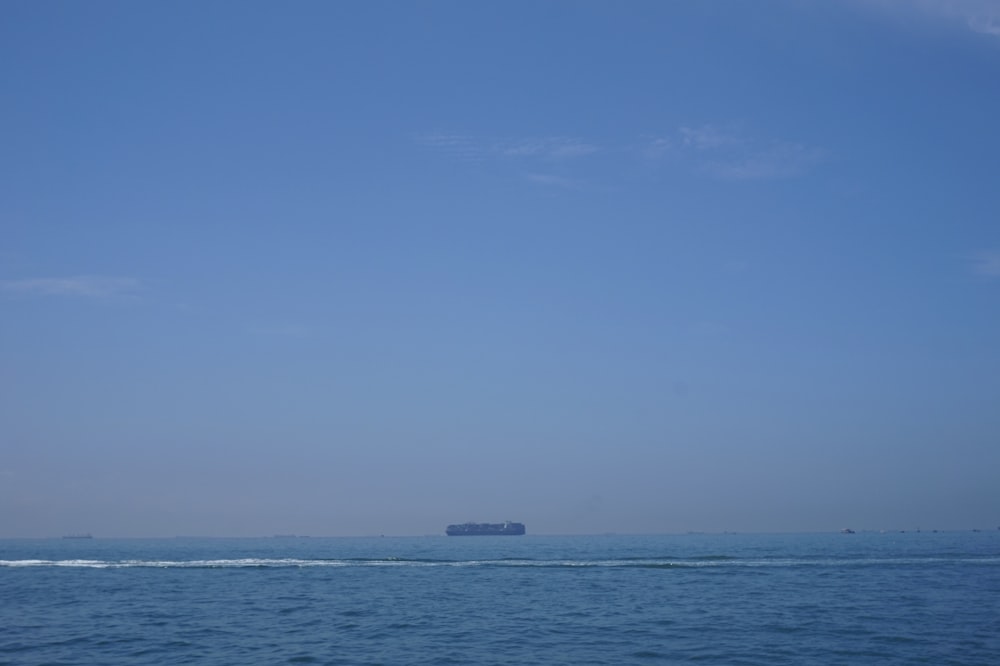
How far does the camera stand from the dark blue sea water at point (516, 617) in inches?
1312

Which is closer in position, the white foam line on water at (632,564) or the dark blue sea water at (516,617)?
the dark blue sea water at (516,617)

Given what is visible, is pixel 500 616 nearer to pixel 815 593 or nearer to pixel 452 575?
pixel 815 593

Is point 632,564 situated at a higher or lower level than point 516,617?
higher

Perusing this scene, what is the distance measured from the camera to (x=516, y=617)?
44750mm

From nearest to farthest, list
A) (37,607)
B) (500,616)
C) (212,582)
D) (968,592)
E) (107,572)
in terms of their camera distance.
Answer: (500,616) < (37,607) < (968,592) < (212,582) < (107,572)

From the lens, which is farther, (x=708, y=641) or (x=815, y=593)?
(x=815, y=593)

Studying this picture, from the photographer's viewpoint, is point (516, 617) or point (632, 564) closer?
point (516, 617)

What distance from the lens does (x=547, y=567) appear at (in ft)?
289

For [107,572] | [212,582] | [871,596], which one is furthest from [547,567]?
[107,572]

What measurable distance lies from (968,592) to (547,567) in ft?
139

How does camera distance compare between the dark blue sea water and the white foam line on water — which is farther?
the white foam line on water

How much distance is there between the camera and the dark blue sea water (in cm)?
3331

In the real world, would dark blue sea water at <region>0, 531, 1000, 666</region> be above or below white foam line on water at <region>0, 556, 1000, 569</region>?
below

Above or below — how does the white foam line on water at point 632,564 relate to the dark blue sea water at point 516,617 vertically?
above
